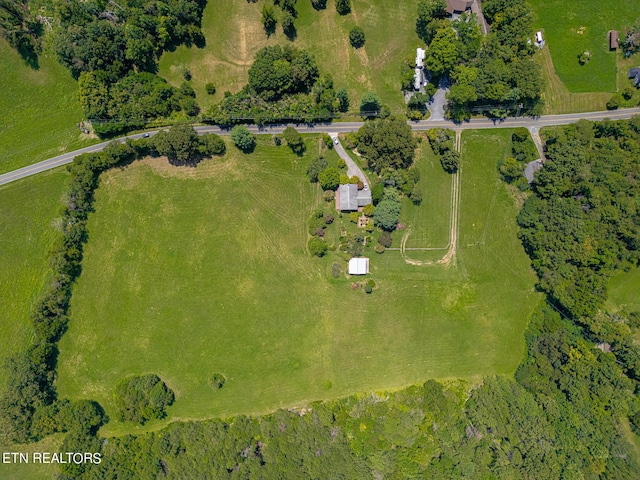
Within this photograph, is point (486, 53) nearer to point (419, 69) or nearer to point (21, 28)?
point (419, 69)

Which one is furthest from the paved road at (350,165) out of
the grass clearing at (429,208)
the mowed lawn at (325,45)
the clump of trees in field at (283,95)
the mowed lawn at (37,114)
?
the mowed lawn at (37,114)

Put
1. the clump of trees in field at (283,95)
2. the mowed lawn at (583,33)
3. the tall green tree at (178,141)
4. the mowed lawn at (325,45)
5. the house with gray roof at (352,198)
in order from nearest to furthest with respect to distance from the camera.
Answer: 1. the tall green tree at (178,141)
2. the clump of trees in field at (283,95)
3. the mowed lawn at (583,33)
4. the house with gray roof at (352,198)
5. the mowed lawn at (325,45)

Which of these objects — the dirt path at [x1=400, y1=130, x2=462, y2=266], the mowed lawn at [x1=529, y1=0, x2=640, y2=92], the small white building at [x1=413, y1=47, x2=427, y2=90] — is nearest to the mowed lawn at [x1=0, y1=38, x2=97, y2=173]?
the small white building at [x1=413, y1=47, x2=427, y2=90]

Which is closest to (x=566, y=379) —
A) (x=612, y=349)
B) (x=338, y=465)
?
(x=612, y=349)

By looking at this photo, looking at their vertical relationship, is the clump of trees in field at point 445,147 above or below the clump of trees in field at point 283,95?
below

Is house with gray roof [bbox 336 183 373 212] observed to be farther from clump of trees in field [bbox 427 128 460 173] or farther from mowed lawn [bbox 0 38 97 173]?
mowed lawn [bbox 0 38 97 173]

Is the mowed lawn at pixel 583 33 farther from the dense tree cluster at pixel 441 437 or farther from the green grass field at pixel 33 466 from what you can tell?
the green grass field at pixel 33 466
